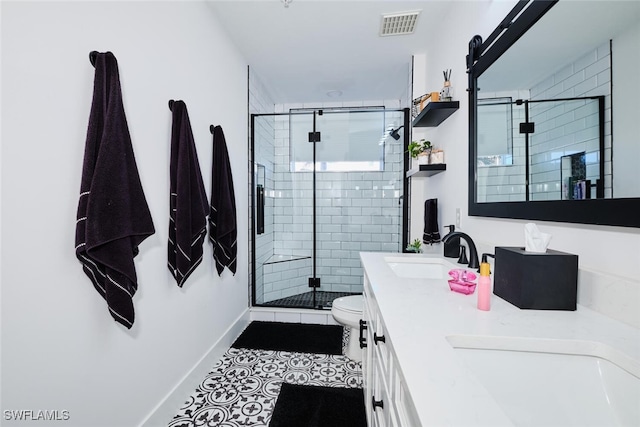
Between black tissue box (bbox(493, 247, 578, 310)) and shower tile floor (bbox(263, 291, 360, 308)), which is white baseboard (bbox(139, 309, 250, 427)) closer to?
shower tile floor (bbox(263, 291, 360, 308))

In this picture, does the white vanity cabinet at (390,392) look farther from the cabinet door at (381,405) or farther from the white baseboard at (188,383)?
the white baseboard at (188,383)

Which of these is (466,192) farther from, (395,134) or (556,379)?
(395,134)

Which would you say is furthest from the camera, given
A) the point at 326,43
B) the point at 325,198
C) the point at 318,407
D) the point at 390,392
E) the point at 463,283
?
the point at 325,198

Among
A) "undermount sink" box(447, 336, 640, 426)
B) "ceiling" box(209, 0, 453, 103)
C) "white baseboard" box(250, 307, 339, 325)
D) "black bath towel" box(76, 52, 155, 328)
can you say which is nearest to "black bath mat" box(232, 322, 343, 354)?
"white baseboard" box(250, 307, 339, 325)

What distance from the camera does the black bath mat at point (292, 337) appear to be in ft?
7.38

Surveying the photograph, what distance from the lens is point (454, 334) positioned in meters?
0.65

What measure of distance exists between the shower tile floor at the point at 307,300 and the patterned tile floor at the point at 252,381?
2.39ft

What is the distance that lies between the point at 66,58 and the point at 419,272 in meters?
1.78

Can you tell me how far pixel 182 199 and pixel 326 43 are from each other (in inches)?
68.7

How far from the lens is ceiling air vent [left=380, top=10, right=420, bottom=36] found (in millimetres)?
1922

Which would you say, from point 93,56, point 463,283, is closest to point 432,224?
point 463,283

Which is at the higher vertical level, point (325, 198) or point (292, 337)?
point (325, 198)

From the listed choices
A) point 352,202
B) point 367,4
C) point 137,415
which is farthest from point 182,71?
point 352,202

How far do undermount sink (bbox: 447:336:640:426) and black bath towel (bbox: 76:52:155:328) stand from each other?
3.57ft
